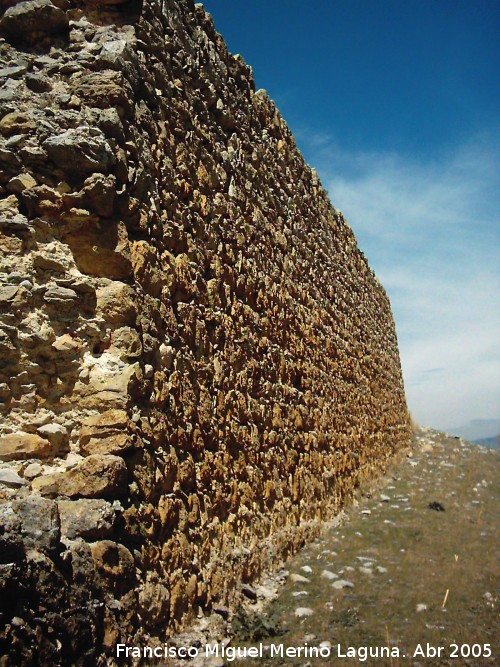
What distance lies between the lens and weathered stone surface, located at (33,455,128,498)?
2.75 m

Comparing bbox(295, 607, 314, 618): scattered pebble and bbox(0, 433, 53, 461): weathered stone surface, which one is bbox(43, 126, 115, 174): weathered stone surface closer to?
bbox(0, 433, 53, 461): weathered stone surface

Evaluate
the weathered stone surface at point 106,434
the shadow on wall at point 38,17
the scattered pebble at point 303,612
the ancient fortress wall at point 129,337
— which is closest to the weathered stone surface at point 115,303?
the ancient fortress wall at point 129,337

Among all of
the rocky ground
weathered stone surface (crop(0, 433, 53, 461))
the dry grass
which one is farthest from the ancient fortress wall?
the dry grass

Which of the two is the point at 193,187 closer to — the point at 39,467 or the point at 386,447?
the point at 39,467

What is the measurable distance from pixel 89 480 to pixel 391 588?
3556 mm

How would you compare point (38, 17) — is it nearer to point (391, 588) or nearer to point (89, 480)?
point (89, 480)

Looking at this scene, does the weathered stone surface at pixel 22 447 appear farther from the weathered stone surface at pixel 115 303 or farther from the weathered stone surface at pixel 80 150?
the weathered stone surface at pixel 80 150

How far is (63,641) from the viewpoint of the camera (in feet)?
7.51

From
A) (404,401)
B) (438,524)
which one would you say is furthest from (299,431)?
(404,401)

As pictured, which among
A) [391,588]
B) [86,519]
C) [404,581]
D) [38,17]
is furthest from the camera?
[404,581]

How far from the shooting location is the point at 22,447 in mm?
2756

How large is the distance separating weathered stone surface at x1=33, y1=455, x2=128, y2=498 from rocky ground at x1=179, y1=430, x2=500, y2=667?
1424 mm

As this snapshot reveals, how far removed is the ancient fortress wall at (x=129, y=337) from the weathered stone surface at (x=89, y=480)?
12 mm

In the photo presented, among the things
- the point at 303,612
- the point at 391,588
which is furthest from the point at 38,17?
the point at 391,588
